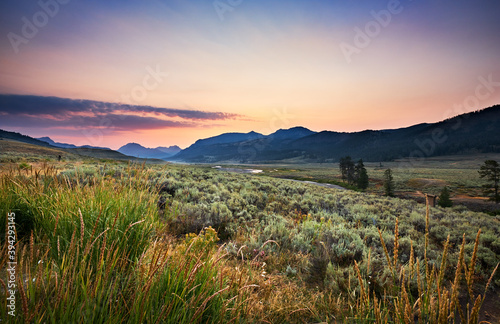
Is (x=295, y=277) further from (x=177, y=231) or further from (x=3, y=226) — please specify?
(x=3, y=226)

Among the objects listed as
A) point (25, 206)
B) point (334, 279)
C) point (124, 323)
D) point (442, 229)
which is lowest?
point (442, 229)

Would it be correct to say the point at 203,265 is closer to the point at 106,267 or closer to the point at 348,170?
the point at 106,267

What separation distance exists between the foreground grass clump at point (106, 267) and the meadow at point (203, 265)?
0.06 ft

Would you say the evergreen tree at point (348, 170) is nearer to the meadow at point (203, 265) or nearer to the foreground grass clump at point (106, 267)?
the meadow at point (203, 265)

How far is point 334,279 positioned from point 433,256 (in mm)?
3981

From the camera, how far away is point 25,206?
4.32 m

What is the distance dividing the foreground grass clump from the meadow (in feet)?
0.06

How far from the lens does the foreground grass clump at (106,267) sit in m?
1.68

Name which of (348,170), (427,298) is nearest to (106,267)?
(427,298)

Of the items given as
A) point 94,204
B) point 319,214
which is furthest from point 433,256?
point 94,204

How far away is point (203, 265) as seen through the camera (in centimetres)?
238

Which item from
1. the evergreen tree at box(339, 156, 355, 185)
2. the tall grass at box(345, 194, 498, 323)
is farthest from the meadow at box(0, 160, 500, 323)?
the evergreen tree at box(339, 156, 355, 185)

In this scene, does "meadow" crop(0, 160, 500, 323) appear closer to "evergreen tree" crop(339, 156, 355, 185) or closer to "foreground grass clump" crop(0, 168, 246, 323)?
"foreground grass clump" crop(0, 168, 246, 323)

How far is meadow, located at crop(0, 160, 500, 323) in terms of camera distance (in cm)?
170
